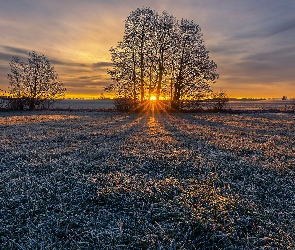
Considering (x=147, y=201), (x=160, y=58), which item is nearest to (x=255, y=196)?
(x=147, y=201)

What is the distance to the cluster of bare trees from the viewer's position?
34.3m

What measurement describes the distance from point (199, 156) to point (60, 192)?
5024mm

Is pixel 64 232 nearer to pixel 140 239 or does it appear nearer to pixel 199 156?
pixel 140 239

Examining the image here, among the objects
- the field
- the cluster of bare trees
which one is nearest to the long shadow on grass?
the field

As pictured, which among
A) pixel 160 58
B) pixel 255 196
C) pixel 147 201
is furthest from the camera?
pixel 160 58

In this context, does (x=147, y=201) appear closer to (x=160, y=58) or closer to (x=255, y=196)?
(x=255, y=196)

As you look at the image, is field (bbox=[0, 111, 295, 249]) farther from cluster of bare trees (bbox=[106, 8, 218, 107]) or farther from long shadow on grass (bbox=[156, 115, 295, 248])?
cluster of bare trees (bbox=[106, 8, 218, 107])

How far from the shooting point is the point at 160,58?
35156 millimetres

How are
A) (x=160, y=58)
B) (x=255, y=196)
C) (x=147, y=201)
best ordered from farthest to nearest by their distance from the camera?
(x=160, y=58) < (x=255, y=196) < (x=147, y=201)

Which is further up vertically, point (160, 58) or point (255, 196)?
point (160, 58)

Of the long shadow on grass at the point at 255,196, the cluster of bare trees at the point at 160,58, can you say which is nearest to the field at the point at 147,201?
the long shadow on grass at the point at 255,196

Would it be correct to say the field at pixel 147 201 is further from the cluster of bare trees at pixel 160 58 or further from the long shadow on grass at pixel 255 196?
the cluster of bare trees at pixel 160 58

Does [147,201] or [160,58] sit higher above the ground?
[160,58]

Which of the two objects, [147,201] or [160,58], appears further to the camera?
[160,58]
